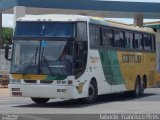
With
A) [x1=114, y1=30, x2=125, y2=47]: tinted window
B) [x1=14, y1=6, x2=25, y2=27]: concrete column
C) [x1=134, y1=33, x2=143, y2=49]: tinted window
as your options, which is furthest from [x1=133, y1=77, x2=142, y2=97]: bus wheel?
[x1=14, y1=6, x2=25, y2=27]: concrete column

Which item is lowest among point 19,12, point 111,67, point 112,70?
point 112,70

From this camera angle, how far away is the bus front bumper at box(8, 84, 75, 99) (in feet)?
62.8

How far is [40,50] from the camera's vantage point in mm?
19641

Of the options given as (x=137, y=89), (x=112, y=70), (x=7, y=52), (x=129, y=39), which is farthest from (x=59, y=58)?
(x=137, y=89)

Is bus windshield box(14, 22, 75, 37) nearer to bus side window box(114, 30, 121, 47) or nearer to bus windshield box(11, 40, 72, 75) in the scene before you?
bus windshield box(11, 40, 72, 75)

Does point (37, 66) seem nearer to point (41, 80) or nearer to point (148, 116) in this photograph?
point (41, 80)

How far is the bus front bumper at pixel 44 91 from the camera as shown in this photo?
62.8 feet

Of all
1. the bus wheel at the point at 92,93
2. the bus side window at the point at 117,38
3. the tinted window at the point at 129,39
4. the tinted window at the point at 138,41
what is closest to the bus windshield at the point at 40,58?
the bus wheel at the point at 92,93

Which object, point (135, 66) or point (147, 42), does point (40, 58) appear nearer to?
point (135, 66)

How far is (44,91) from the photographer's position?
63.4 feet

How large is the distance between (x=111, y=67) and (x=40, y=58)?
13.9 ft

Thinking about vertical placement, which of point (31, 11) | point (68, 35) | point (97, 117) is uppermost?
point (31, 11)

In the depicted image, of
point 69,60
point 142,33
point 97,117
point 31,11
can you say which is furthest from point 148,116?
point 31,11

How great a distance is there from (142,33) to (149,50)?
4.32 feet
